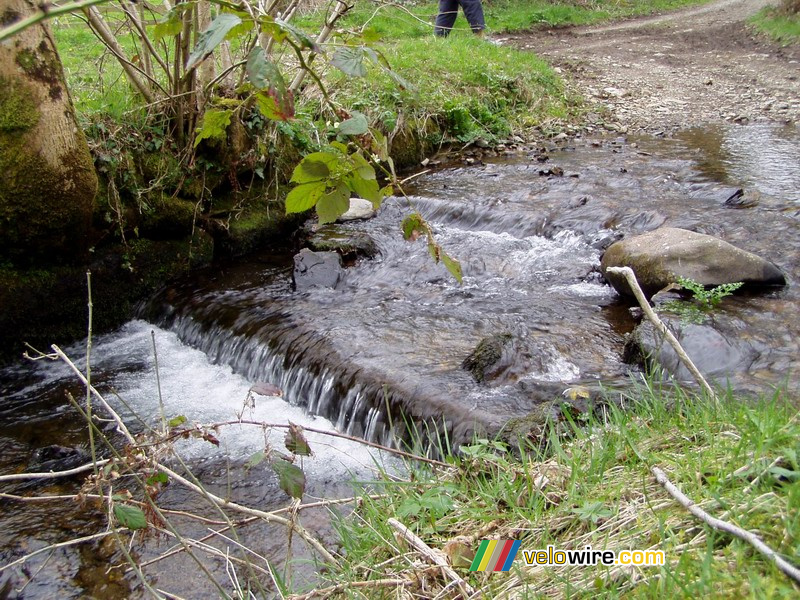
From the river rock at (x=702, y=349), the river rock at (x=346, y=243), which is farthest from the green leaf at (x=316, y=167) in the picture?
the river rock at (x=346, y=243)

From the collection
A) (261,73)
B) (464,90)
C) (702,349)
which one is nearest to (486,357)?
(702,349)

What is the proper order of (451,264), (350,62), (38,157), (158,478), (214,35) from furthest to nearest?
(38,157) → (158,478) → (451,264) → (350,62) → (214,35)

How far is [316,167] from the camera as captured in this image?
Answer: 1.79m

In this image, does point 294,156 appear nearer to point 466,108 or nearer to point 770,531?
point 466,108

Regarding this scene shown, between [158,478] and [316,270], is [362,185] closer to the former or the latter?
[158,478]

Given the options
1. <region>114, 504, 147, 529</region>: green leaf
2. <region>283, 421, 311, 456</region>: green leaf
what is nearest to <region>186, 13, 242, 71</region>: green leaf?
<region>283, 421, 311, 456</region>: green leaf

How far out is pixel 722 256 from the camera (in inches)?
187

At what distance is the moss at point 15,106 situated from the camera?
4367 millimetres

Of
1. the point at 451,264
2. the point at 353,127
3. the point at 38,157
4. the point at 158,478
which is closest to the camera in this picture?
the point at 353,127

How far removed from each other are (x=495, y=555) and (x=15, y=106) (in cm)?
432

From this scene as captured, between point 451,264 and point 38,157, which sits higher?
point 38,157

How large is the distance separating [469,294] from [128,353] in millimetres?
2863

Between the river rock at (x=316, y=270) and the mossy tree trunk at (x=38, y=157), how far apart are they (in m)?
1.76

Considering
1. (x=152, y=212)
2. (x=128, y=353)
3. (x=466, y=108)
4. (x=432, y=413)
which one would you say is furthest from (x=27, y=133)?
(x=466, y=108)
